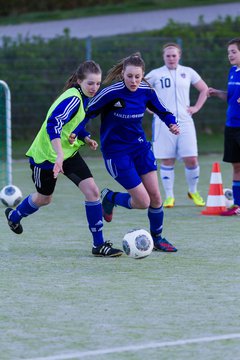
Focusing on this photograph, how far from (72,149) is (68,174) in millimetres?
218

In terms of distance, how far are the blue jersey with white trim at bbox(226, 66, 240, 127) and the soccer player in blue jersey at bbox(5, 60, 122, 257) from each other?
117 inches

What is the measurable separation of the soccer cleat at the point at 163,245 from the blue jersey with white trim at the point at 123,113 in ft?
2.64

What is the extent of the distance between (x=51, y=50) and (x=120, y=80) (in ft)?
37.9

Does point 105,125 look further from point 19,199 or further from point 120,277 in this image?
point 19,199

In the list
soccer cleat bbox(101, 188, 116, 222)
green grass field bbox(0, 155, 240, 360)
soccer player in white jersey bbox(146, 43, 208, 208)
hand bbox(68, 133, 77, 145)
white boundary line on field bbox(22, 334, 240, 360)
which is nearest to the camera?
white boundary line on field bbox(22, 334, 240, 360)

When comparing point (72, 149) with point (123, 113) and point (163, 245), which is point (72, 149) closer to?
point (123, 113)

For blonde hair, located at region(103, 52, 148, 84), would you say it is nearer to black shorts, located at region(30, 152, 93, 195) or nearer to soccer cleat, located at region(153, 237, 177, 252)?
black shorts, located at region(30, 152, 93, 195)

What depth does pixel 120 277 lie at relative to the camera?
782 centimetres

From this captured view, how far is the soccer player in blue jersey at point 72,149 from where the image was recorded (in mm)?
8492

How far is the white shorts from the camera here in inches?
493

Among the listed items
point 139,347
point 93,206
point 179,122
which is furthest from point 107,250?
point 179,122

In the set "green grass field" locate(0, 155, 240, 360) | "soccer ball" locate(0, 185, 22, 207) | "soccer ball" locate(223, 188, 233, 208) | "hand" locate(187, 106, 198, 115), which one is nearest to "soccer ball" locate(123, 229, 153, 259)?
"green grass field" locate(0, 155, 240, 360)

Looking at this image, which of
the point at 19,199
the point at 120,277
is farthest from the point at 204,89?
the point at 120,277

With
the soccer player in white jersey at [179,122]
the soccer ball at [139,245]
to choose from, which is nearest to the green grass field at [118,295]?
the soccer ball at [139,245]
